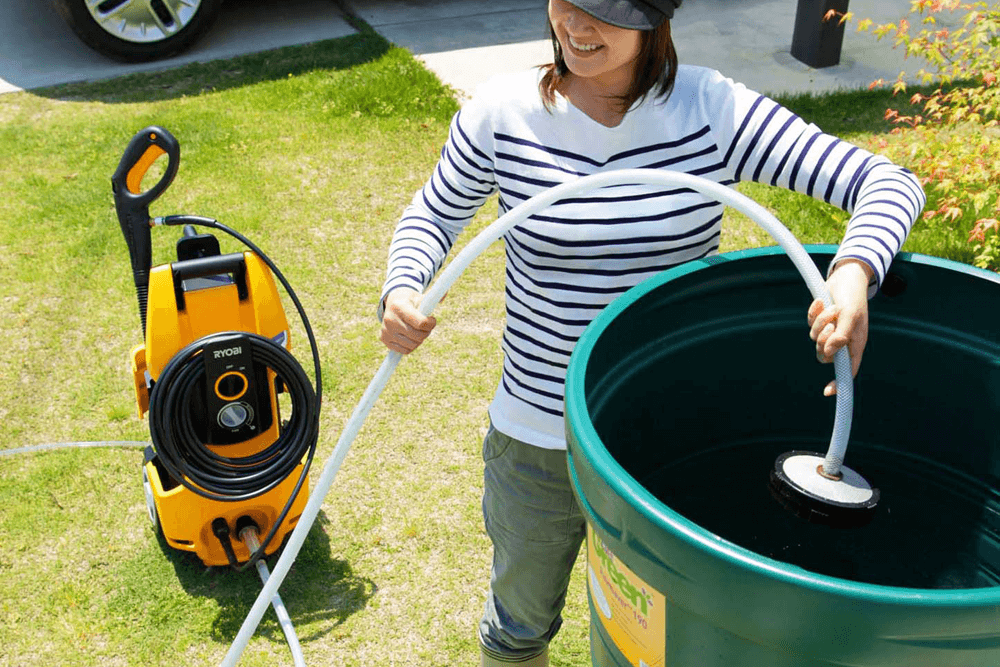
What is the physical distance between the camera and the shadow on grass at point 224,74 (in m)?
5.46

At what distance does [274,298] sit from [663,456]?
1176 mm

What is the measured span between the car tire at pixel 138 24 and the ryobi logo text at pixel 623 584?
5306 mm

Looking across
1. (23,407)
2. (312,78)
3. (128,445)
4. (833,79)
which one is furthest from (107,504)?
(833,79)

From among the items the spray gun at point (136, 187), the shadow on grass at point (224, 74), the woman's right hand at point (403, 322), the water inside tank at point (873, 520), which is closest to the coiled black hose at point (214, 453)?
the spray gun at point (136, 187)

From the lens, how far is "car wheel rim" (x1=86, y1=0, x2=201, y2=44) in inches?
222

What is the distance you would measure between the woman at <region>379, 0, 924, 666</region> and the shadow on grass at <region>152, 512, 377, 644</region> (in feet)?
3.60

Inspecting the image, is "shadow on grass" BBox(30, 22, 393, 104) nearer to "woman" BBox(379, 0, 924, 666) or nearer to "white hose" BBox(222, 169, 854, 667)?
"woman" BBox(379, 0, 924, 666)

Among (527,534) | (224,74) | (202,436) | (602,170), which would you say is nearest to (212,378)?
(202,436)

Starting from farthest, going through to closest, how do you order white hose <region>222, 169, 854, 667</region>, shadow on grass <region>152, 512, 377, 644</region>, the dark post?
1. the dark post
2. shadow on grass <region>152, 512, 377, 644</region>
3. white hose <region>222, 169, 854, 667</region>

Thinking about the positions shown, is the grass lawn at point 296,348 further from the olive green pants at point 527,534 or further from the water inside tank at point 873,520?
the water inside tank at point 873,520

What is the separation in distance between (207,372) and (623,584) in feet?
4.71

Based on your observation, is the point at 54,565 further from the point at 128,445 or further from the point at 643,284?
the point at 643,284

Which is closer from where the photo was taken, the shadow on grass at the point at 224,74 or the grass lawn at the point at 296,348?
the grass lawn at the point at 296,348

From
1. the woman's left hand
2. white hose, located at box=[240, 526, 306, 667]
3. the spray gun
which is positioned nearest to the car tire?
the spray gun
